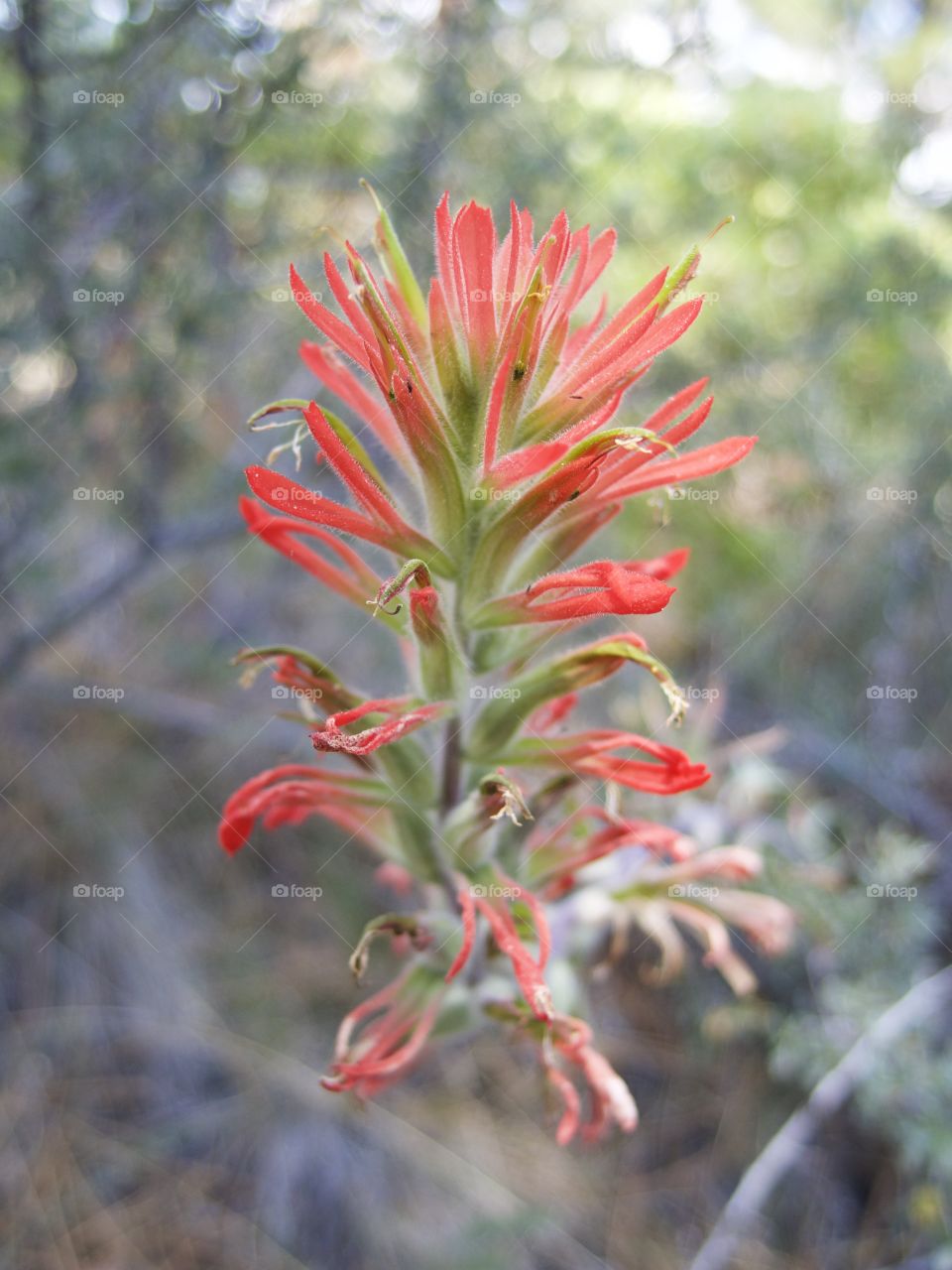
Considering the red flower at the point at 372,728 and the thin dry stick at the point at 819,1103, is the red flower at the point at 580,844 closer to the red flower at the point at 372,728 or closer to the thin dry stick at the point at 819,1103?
the red flower at the point at 372,728

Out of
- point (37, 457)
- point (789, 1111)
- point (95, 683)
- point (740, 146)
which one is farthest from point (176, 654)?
point (740, 146)

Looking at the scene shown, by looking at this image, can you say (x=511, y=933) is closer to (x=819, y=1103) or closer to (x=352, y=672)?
(x=819, y=1103)

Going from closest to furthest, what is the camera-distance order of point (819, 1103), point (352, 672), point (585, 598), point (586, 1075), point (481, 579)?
point (585, 598)
point (481, 579)
point (586, 1075)
point (819, 1103)
point (352, 672)

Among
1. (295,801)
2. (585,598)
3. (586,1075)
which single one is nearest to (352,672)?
(295,801)

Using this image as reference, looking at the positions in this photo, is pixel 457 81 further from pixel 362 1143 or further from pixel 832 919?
pixel 362 1143

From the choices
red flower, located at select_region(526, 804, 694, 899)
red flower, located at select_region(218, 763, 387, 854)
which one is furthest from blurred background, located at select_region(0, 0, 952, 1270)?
red flower, located at select_region(218, 763, 387, 854)
